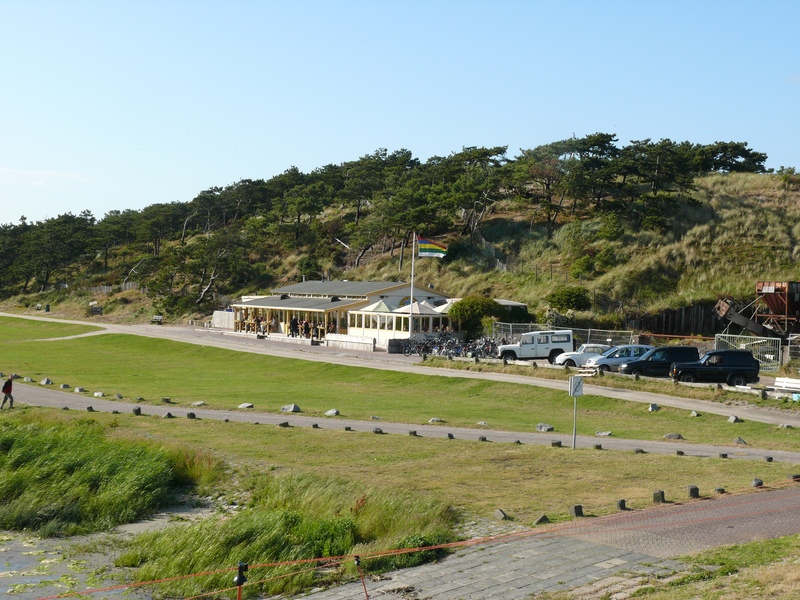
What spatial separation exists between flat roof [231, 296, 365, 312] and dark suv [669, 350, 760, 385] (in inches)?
→ 1357

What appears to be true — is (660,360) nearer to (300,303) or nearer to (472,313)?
(472,313)

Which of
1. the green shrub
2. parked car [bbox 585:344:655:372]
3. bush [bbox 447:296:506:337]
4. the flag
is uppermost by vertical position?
the flag

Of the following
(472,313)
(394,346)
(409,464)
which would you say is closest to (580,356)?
(472,313)

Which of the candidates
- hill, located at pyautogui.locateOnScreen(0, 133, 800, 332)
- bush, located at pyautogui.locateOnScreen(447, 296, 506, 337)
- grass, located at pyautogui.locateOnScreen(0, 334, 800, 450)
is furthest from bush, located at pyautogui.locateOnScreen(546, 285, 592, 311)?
grass, located at pyautogui.locateOnScreen(0, 334, 800, 450)

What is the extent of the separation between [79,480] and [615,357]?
97.6 feet

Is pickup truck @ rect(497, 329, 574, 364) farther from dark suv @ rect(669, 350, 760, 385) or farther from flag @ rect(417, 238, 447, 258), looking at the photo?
flag @ rect(417, 238, 447, 258)

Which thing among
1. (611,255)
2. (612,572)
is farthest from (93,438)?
(611,255)

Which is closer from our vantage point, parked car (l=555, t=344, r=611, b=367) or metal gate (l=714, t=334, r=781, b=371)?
metal gate (l=714, t=334, r=781, b=371)

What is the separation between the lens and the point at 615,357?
42.9 m

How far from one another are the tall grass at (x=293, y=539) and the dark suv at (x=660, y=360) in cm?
2645

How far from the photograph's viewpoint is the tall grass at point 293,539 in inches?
543

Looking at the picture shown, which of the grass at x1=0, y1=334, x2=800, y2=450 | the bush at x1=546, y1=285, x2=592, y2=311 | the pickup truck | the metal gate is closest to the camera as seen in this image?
the grass at x1=0, y1=334, x2=800, y2=450

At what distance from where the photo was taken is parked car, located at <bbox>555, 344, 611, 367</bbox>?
4466 cm

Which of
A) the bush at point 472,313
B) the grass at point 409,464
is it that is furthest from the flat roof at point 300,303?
the grass at point 409,464
